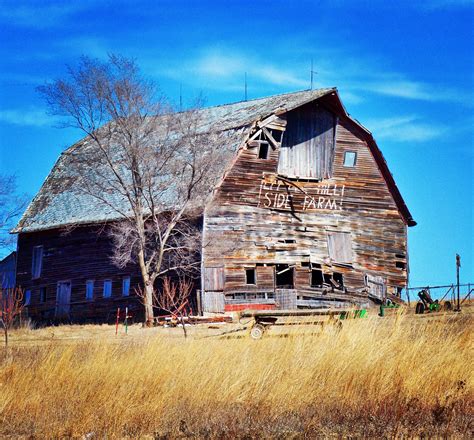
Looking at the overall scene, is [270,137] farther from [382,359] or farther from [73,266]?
[382,359]

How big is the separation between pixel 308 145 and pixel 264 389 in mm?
22303

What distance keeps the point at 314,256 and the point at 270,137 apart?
4822mm

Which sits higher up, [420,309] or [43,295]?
[43,295]

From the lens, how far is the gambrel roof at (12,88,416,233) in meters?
31.8

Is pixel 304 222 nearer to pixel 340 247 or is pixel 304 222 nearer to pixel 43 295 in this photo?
pixel 340 247

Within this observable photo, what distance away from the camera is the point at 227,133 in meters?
31.7

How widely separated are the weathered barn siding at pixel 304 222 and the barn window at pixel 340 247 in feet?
0.53

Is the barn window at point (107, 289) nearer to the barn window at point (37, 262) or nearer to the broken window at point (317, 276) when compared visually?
the barn window at point (37, 262)

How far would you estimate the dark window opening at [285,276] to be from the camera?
105ft

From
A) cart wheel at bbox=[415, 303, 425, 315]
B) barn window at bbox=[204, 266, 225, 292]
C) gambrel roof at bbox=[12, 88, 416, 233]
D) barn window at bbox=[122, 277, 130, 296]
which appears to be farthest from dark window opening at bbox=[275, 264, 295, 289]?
barn window at bbox=[122, 277, 130, 296]

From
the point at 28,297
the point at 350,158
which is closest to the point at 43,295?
the point at 28,297

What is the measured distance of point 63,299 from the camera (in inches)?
1358

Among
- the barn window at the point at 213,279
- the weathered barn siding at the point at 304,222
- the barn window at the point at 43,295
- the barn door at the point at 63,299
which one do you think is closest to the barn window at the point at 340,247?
the weathered barn siding at the point at 304,222

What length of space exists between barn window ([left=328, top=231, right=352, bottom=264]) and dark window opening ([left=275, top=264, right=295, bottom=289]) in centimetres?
182
